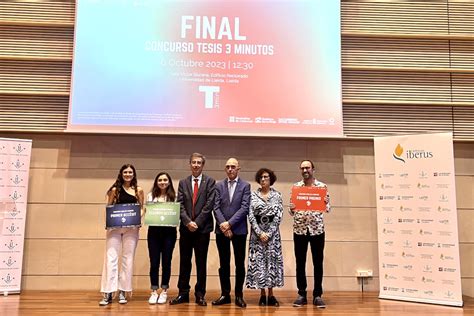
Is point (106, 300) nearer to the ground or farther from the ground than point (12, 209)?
nearer to the ground

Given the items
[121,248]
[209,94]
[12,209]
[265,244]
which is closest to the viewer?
[265,244]

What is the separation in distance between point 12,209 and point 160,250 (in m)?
1.82

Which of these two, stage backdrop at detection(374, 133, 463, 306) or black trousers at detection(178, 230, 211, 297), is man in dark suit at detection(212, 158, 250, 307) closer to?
black trousers at detection(178, 230, 211, 297)

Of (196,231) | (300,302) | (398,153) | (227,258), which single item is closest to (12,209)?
(196,231)

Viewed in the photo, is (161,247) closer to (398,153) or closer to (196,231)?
(196,231)

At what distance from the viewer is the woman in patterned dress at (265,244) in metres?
3.97

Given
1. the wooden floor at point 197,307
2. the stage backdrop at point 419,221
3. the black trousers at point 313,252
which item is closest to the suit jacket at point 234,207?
the black trousers at point 313,252

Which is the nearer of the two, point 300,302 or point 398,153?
point 300,302

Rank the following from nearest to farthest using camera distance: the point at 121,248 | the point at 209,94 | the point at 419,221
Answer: the point at 121,248 < the point at 419,221 < the point at 209,94

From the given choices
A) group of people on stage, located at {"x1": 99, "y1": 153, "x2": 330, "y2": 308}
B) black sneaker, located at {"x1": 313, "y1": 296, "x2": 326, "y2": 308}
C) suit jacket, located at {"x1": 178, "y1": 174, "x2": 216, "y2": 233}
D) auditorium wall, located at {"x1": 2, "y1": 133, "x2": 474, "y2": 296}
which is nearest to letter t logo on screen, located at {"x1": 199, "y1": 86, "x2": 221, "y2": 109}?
auditorium wall, located at {"x1": 2, "y1": 133, "x2": 474, "y2": 296}

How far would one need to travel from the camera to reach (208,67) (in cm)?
511

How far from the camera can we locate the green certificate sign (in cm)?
398

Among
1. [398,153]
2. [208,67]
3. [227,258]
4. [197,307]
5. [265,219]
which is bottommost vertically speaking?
[197,307]

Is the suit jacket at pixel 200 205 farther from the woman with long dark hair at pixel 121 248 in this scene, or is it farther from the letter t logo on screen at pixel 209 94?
the letter t logo on screen at pixel 209 94
